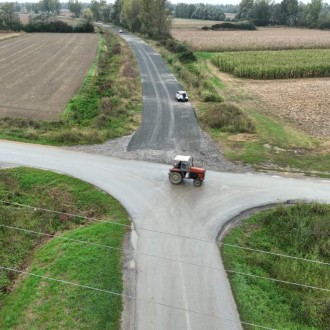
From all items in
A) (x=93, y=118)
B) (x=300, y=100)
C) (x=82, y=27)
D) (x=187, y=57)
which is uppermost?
(x=82, y=27)

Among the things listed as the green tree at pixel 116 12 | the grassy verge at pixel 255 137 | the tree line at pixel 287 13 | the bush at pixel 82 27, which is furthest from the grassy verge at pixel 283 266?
the green tree at pixel 116 12

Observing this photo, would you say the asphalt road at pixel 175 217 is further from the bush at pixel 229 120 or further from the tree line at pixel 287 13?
the tree line at pixel 287 13

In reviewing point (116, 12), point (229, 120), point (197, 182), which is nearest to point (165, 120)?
point (229, 120)

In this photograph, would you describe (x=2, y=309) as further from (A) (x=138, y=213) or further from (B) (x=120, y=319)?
(A) (x=138, y=213)

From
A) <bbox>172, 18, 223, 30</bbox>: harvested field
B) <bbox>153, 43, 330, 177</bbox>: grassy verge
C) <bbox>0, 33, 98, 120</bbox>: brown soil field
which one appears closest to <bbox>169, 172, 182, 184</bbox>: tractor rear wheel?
<bbox>153, 43, 330, 177</bbox>: grassy verge

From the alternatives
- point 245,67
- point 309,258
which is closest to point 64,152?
point 309,258

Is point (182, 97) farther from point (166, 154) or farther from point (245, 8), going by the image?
point (245, 8)
